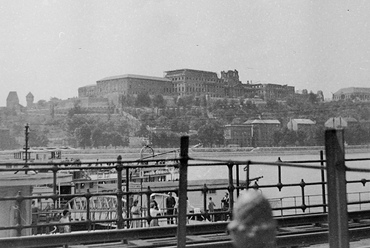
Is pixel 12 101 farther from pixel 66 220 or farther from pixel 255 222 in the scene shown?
pixel 255 222

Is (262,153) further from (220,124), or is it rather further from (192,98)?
(192,98)

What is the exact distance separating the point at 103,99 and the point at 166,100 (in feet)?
62.1

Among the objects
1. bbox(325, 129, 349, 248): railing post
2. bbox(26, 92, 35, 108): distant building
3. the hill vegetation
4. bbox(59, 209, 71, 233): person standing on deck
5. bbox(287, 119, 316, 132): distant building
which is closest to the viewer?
bbox(325, 129, 349, 248): railing post

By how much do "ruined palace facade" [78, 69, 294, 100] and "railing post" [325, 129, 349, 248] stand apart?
444 ft

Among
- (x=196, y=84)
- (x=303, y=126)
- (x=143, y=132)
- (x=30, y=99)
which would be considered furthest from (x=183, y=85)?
(x=303, y=126)

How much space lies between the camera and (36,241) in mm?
6270

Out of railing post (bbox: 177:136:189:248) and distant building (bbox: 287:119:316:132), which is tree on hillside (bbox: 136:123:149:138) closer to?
distant building (bbox: 287:119:316:132)

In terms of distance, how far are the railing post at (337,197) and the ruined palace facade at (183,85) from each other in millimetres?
135366

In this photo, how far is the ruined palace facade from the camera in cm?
14275

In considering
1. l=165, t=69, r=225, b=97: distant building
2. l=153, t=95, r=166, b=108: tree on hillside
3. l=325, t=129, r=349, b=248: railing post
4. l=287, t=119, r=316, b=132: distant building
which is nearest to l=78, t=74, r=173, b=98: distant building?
l=165, t=69, r=225, b=97: distant building

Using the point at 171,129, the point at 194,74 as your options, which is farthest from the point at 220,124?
the point at 194,74

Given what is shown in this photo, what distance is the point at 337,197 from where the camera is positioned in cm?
254

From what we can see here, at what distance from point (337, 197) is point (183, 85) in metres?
143

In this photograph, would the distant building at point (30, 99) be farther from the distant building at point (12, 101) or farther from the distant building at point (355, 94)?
the distant building at point (355, 94)
